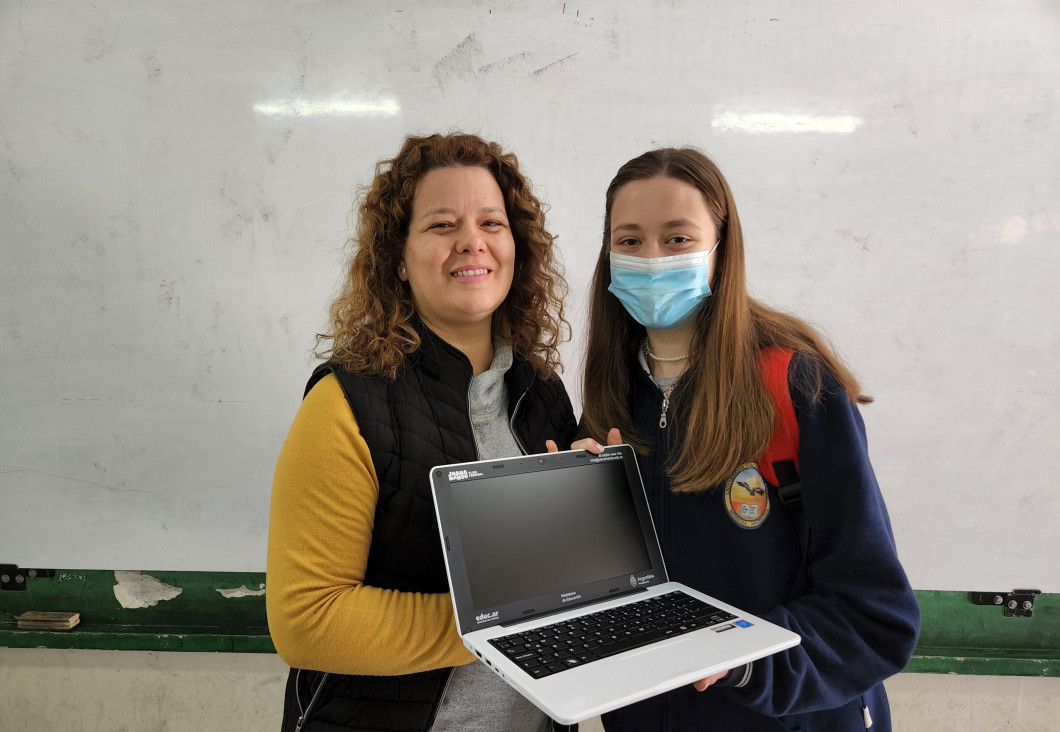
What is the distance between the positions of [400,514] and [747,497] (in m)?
0.58

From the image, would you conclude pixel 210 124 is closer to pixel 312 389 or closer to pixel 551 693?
pixel 312 389

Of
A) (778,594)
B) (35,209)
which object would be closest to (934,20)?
(778,594)

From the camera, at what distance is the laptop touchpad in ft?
2.62

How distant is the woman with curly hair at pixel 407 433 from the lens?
3.21ft

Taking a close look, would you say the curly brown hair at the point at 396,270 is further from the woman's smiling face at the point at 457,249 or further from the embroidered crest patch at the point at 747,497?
the embroidered crest patch at the point at 747,497

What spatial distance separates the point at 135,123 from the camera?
1.90 m

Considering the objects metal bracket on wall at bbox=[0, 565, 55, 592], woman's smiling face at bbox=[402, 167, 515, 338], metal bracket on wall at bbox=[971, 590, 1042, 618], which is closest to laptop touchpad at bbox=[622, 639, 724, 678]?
woman's smiling face at bbox=[402, 167, 515, 338]

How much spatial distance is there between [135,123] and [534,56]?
1.20 m

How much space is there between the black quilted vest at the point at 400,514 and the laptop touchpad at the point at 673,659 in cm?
39

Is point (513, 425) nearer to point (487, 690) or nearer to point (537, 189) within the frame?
point (487, 690)

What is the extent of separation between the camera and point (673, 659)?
2.71 feet

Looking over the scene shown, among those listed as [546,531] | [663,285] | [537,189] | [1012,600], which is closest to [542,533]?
[546,531]

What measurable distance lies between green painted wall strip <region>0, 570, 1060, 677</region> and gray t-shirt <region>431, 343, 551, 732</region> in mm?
1156

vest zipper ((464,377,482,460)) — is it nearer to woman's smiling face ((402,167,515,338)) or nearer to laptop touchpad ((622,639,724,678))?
woman's smiling face ((402,167,515,338))
